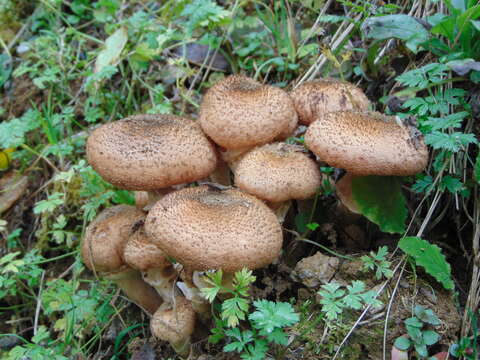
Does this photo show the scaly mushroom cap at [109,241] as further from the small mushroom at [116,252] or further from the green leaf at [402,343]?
the green leaf at [402,343]

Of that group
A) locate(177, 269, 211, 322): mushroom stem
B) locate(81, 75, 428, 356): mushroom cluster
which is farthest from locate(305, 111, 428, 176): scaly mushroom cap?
locate(177, 269, 211, 322): mushroom stem

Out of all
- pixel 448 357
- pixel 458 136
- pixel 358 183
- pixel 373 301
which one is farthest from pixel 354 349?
pixel 458 136

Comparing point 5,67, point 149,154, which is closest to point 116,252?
point 149,154

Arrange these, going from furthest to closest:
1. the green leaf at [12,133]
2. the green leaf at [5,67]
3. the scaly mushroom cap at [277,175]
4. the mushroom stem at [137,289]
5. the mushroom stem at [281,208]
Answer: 1. the green leaf at [5,67]
2. the green leaf at [12,133]
3. the mushroom stem at [137,289]
4. the mushroom stem at [281,208]
5. the scaly mushroom cap at [277,175]

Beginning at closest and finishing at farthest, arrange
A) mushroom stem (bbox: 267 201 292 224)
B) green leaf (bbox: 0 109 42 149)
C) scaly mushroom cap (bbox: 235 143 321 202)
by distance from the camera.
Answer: scaly mushroom cap (bbox: 235 143 321 202) < mushroom stem (bbox: 267 201 292 224) < green leaf (bbox: 0 109 42 149)

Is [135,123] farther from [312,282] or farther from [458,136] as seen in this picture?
[458,136]

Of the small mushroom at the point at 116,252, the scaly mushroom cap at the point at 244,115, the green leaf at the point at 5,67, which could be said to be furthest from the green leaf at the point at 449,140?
the green leaf at the point at 5,67

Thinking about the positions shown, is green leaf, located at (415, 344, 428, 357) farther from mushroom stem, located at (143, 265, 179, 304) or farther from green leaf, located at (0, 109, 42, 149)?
green leaf, located at (0, 109, 42, 149)
